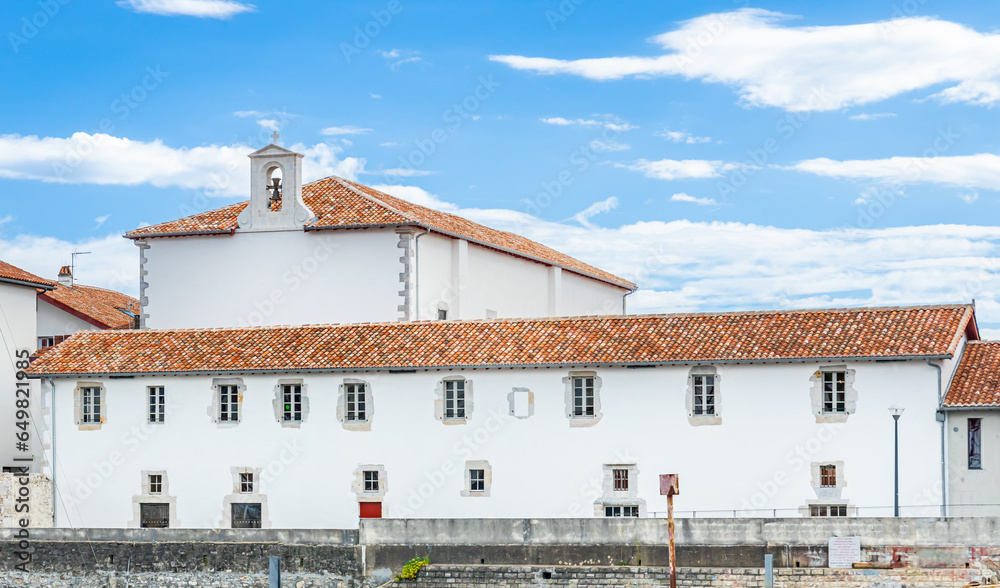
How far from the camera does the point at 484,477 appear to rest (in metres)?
33.2

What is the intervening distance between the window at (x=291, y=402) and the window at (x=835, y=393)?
12976 millimetres

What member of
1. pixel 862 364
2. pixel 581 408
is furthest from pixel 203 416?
pixel 862 364

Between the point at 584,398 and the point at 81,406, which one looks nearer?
the point at 584,398

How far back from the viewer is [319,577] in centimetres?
2923

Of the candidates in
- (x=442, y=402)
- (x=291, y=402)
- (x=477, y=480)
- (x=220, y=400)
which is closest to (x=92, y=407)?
(x=220, y=400)

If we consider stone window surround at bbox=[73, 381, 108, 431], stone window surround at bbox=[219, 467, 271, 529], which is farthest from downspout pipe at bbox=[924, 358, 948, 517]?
stone window surround at bbox=[73, 381, 108, 431]

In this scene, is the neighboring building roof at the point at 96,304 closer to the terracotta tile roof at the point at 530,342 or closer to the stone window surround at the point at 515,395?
the terracotta tile roof at the point at 530,342

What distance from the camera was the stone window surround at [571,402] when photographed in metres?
32.7

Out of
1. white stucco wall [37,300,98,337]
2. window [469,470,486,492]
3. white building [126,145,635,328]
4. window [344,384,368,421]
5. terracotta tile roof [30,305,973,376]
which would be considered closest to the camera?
terracotta tile roof [30,305,973,376]

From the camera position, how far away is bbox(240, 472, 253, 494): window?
34.8 m

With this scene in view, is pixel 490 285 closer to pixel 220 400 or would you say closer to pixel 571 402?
pixel 220 400

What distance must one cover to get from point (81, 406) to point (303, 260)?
885cm

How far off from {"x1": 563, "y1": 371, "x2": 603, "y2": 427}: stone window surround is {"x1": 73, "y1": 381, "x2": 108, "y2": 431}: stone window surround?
1245 centimetres

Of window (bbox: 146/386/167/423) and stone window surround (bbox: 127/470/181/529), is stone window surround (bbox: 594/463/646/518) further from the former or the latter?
window (bbox: 146/386/167/423)
